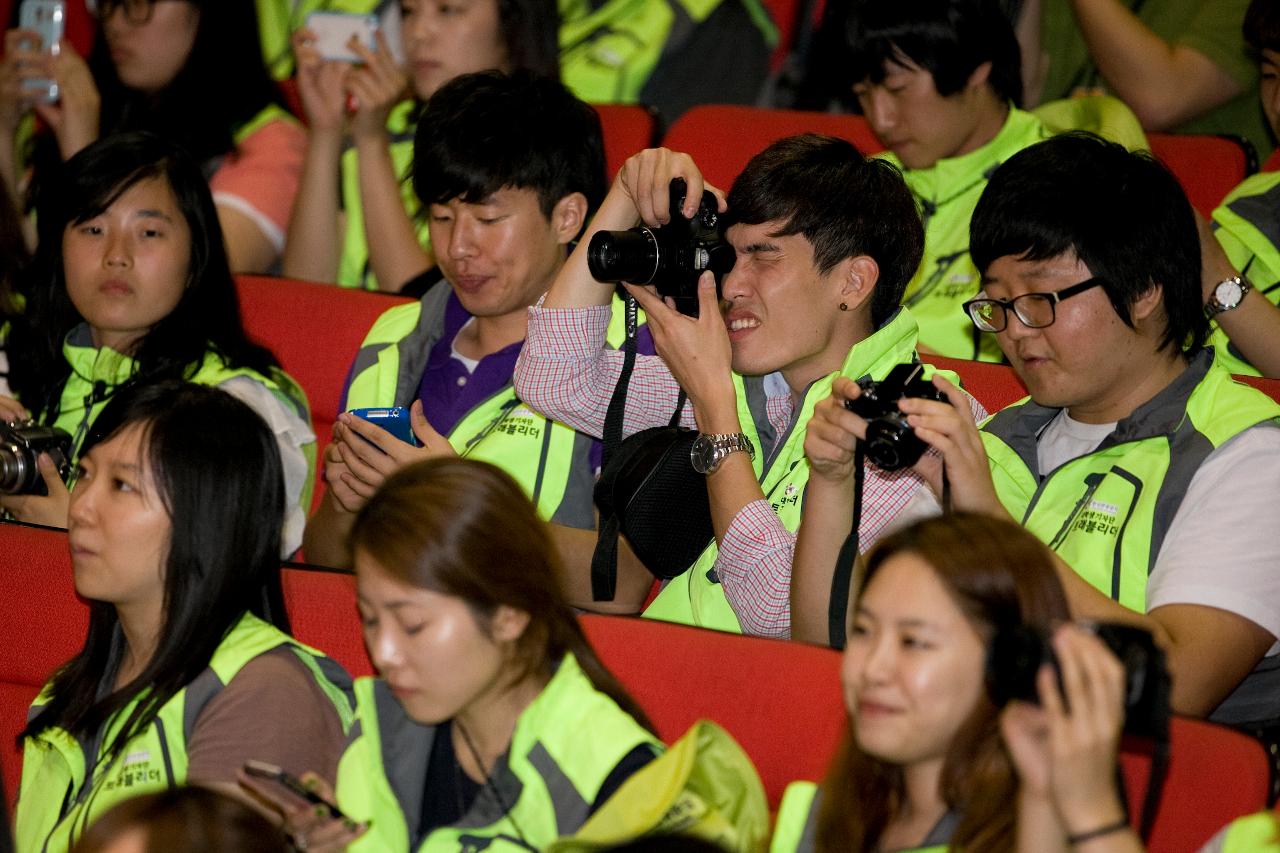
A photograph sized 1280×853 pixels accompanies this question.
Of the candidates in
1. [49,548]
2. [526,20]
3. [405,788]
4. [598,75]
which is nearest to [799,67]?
[598,75]

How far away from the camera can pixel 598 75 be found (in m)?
A: 4.11

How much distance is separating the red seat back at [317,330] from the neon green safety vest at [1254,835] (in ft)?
6.09

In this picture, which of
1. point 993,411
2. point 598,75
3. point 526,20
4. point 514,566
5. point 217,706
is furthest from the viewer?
point 598,75

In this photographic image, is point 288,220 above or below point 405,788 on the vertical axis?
above

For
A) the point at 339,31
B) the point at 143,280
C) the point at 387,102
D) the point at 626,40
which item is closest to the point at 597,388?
the point at 143,280

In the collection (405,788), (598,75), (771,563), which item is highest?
(598,75)

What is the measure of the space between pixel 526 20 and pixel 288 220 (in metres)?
0.68

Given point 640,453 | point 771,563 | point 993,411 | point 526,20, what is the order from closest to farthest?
1. point 771,563
2. point 640,453
3. point 993,411
4. point 526,20

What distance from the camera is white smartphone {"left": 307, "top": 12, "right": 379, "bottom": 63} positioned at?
147 inches

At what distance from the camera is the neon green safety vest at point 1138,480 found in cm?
206

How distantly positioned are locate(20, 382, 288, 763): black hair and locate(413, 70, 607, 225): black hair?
71cm

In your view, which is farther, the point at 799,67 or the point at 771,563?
the point at 799,67

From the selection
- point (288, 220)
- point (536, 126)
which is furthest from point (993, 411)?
point (288, 220)

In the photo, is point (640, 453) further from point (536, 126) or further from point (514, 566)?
point (536, 126)
